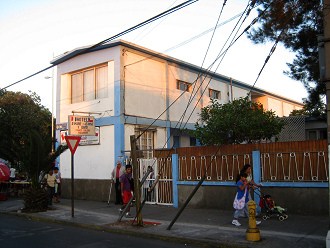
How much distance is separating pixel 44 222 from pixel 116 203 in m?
3.84

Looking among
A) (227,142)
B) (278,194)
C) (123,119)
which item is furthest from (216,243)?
(123,119)

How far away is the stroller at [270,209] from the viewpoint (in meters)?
10.3

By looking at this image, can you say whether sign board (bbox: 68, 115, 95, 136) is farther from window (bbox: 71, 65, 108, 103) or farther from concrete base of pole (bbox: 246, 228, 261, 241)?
concrete base of pole (bbox: 246, 228, 261, 241)

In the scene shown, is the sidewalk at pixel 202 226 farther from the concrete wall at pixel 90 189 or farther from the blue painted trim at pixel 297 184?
the concrete wall at pixel 90 189

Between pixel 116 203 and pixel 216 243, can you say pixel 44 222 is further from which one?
pixel 216 243

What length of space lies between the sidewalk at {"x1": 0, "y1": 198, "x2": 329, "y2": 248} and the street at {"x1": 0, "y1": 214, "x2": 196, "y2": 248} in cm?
40

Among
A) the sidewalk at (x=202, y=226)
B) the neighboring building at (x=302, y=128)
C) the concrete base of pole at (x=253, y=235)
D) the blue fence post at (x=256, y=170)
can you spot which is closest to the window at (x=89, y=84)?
the sidewalk at (x=202, y=226)

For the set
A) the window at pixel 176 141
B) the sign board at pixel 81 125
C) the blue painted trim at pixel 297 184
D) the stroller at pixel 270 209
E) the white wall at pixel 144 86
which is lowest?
the stroller at pixel 270 209

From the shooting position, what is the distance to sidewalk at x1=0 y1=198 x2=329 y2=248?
26.7 feet

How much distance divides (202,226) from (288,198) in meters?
2.82

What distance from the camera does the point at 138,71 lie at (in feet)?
57.8

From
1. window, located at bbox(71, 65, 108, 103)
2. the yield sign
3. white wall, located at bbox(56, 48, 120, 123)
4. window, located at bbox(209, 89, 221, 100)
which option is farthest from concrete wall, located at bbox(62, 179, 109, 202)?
window, located at bbox(209, 89, 221, 100)

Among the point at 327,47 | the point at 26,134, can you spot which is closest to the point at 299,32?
the point at 327,47

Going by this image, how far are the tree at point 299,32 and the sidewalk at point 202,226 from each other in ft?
12.8
